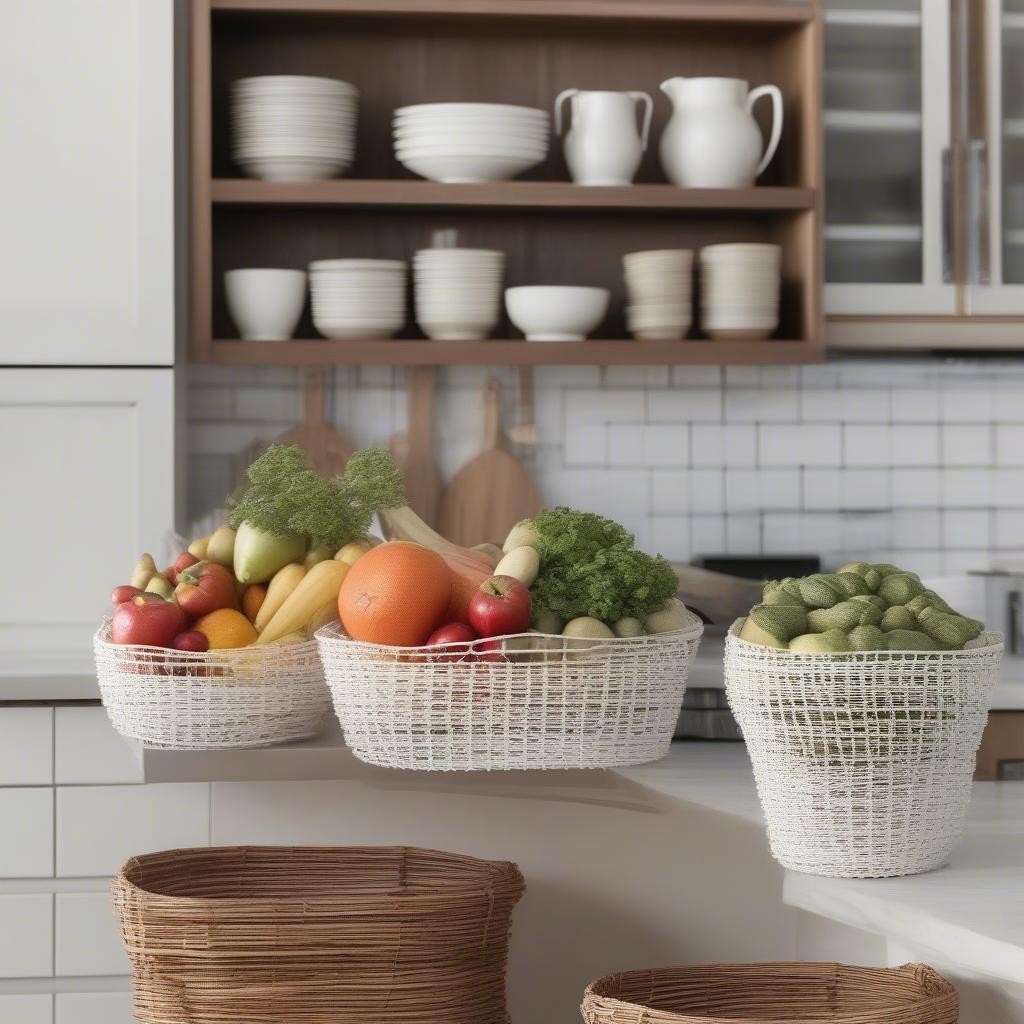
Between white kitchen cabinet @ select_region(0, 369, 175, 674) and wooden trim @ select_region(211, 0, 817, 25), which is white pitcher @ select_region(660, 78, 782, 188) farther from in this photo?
white kitchen cabinet @ select_region(0, 369, 175, 674)

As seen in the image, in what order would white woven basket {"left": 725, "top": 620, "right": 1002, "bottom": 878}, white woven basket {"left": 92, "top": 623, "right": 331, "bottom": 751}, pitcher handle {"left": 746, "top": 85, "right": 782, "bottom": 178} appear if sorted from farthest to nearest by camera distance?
pitcher handle {"left": 746, "top": 85, "right": 782, "bottom": 178} < white woven basket {"left": 92, "top": 623, "right": 331, "bottom": 751} < white woven basket {"left": 725, "top": 620, "right": 1002, "bottom": 878}

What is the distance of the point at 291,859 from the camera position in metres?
1.79

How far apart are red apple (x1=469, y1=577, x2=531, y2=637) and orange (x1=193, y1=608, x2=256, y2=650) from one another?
11.1 inches

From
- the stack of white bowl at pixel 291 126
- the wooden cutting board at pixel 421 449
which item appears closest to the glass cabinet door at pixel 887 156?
the wooden cutting board at pixel 421 449

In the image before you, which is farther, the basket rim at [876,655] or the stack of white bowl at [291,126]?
the stack of white bowl at [291,126]

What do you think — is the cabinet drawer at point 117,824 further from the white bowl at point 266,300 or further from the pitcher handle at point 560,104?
the pitcher handle at point 560,104

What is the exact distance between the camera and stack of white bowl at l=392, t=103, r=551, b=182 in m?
2.79

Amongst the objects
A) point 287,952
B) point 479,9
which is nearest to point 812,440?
point 479,9

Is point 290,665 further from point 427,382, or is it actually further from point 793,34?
point 793,34

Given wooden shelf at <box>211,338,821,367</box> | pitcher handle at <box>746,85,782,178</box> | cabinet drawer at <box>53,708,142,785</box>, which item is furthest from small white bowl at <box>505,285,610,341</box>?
cabinet drawer at <box>53,708,142,785</box>

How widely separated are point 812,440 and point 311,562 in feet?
6.07

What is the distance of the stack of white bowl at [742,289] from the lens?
2.93 metres

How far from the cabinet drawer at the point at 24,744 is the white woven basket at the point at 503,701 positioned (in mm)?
1181

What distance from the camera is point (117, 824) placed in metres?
2.47
